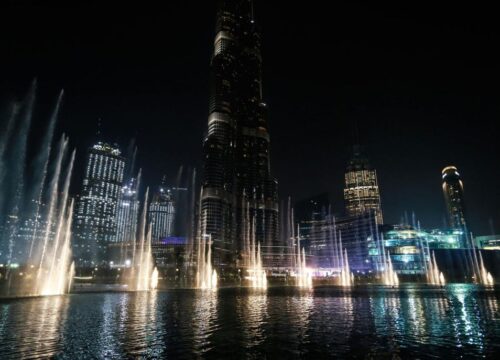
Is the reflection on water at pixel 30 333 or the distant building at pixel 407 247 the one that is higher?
the distant building at pixel 407 247

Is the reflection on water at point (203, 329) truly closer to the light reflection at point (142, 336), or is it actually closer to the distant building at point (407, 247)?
the light reflection at point (142, 336)

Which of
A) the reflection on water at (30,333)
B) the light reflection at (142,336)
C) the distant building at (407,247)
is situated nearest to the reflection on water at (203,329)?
the light reflection at (142,336)

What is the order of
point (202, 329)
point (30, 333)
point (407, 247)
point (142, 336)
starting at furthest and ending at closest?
point (407, 247), point (202, 329), point (30, 333), point (142, 336)

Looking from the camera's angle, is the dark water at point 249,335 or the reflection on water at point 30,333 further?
the reflection on water at point 30,333

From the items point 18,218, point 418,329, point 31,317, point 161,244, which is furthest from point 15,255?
point 418,329

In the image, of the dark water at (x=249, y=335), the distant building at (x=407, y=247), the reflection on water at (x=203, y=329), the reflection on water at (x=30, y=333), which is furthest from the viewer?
the distant building at (x=407, y=247)

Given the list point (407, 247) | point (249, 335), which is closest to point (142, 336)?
point (249, 335)

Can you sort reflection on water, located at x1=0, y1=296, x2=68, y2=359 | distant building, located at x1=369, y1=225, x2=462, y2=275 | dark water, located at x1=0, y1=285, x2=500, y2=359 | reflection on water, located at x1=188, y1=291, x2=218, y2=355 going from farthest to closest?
distant building, located at x1=369, y1=225, x2=462, y2=275, reflection on water, located at x1=188, y1=291, x2=218, y2=355, reflection on water, located at x1=0, y1=296, x2=68, y2=359, dark water, located at x1=0, y1=285, x2=500, y2=359

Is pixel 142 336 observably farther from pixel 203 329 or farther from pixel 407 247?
pixel 407 247

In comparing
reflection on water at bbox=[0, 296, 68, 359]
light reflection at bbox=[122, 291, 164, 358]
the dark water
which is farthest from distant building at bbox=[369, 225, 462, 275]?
reflection on water at bbox=[0, 296, 68, 359]

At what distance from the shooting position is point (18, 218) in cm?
16712

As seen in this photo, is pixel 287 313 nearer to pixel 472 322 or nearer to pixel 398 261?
pixel 472 322

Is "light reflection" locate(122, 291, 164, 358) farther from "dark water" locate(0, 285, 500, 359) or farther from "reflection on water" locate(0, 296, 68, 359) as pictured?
"reflection on water" locate(0, 296, 68, 359)

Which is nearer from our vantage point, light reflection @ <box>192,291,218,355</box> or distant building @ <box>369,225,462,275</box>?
light reflection @ <box>192,291,218,355</box>
